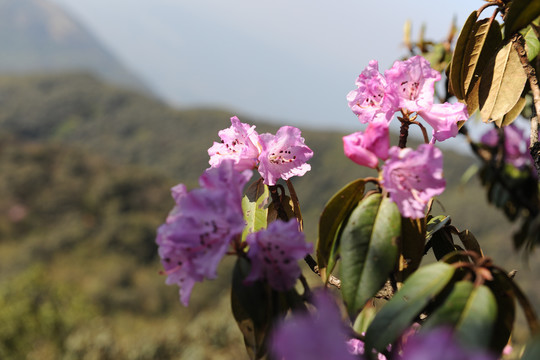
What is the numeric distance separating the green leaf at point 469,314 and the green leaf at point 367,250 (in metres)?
0.12

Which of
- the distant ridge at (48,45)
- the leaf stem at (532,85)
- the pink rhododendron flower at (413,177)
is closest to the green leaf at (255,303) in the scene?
the pink rhododendron flower at (413,177)

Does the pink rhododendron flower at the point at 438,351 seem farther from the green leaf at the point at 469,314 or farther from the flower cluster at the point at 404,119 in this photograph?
the flower cluster at the point at 404,119

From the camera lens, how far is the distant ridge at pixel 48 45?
155 metres

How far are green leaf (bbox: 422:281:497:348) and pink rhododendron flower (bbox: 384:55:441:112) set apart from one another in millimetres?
457

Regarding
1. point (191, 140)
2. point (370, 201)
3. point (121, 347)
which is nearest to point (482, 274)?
point (370, 201)

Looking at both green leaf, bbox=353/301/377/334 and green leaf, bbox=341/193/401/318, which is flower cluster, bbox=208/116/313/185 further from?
green leaf, bbox=353/301/377/334

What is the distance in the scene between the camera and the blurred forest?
406 inches

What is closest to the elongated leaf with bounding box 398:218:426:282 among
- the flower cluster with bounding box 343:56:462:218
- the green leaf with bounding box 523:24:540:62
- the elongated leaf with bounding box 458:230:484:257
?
the flower cluster with bounding box 343:56:462:218

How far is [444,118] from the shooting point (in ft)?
3.15

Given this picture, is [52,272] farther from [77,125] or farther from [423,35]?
[77,125]

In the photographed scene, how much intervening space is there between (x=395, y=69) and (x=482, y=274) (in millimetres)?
480

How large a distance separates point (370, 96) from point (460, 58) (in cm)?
24

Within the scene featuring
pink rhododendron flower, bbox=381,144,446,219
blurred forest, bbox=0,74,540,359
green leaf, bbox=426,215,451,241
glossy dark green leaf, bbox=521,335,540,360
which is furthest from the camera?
blurred forest, bbox=0,74,540,359

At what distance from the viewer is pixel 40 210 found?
106 feet
